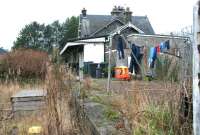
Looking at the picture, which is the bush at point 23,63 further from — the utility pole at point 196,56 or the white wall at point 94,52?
the utility pole at point 196,56

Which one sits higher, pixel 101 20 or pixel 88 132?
pixel 101 20

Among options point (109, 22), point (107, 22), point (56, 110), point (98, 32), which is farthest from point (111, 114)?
point (107, 22)

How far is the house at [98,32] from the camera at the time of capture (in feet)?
119

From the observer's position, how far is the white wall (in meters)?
36.4

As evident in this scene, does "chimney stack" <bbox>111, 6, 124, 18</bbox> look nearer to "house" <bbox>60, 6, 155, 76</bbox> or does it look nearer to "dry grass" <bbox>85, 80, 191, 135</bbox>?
"house" <bbox>60, 6, 155, 76</bbox>

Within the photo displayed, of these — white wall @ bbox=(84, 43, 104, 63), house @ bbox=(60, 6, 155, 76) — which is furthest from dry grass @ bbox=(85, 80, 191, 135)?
white wall @ bbox=(84, 43, 104, 63)

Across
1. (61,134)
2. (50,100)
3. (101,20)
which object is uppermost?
(101,20)

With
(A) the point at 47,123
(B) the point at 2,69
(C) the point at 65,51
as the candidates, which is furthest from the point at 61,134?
(C) the point at 65,51

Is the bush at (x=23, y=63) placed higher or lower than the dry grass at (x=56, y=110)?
higher

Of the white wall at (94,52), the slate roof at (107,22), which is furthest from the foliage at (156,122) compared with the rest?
the slate roof at (107,22)

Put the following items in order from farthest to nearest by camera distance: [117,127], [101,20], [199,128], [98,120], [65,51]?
[101,20]
[65,51]
[98,120]
[117,127]
[199,128]

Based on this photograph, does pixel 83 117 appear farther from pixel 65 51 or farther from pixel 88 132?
pixel 65 51

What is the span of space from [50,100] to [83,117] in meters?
0.65

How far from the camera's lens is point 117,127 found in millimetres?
5820
